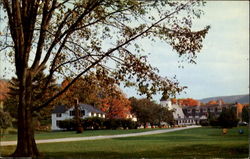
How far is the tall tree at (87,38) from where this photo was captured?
9.57m

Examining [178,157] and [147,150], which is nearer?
[178,157]

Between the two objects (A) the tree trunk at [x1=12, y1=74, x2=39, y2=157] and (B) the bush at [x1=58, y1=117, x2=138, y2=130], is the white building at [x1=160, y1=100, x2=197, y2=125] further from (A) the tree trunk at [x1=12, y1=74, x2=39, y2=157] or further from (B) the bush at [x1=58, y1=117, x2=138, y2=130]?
(A) the tree trunk at [x1=12, y1=74, x2=39, y2=157]

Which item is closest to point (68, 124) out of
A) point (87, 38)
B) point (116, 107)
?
point (116, 107)

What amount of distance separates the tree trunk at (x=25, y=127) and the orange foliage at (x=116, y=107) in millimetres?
1920

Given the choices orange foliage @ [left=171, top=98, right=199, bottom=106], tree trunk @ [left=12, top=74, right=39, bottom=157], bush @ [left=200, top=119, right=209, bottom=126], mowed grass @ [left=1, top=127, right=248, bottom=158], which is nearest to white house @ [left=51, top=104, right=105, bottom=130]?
tree trunk @ [left=12, top=74, right=39, bottom=157]

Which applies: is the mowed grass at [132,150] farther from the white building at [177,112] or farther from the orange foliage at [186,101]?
the orange foliage at [186,101]

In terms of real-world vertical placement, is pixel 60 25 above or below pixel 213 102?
above

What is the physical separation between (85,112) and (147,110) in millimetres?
1640

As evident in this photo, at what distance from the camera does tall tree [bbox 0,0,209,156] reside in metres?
9.57

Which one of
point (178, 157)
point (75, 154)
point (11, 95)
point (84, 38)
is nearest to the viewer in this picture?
point (178, 157)

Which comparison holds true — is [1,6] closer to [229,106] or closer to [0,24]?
[0,24]

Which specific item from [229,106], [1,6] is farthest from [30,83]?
[229,106]

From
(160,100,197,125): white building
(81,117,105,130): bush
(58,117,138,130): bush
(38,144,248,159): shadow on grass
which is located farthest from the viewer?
(81,117,105,130): bush

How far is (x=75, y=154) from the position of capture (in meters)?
9.66
